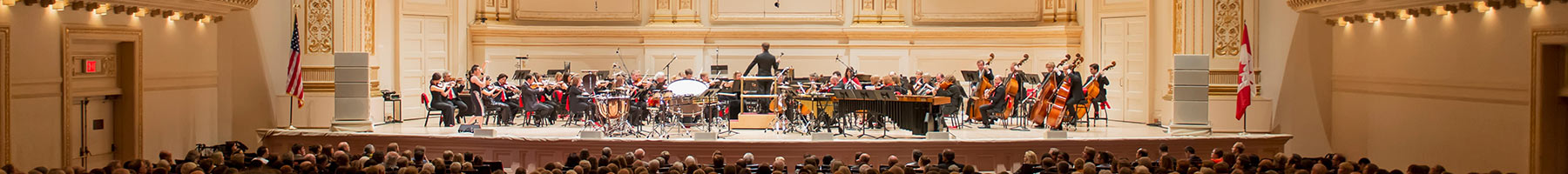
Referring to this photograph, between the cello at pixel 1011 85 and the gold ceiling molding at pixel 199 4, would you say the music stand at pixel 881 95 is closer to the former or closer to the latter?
the cello at pixel 1011 85

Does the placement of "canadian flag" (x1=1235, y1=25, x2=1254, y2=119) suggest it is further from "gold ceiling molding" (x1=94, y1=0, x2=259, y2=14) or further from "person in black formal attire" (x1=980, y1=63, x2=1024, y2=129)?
"gold ceiling molding" (x1=94, y1=0, x2=259, y2=14)

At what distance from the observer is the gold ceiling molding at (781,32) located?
19.1 m

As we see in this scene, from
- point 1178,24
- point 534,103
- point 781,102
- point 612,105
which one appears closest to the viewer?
point 612,105

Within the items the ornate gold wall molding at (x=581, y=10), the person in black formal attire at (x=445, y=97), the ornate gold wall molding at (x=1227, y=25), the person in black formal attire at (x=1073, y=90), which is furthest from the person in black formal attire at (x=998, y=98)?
the ornate gold wall molding at (x=581, y=10)

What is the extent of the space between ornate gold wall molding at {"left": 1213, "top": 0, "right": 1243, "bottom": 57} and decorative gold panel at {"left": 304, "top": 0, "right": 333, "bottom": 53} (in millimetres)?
8273

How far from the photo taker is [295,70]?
587 inches

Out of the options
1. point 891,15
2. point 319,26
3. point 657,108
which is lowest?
point 657,108

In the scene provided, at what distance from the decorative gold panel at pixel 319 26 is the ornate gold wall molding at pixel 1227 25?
8.27m

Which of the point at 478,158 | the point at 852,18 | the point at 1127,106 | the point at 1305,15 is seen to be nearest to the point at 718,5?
the point at 852,18

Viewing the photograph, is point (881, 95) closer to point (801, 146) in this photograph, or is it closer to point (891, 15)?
point (801, 146)

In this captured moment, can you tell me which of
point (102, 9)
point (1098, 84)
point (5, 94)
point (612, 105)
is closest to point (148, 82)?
point (102, 9)

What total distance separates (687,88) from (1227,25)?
4.99 metres

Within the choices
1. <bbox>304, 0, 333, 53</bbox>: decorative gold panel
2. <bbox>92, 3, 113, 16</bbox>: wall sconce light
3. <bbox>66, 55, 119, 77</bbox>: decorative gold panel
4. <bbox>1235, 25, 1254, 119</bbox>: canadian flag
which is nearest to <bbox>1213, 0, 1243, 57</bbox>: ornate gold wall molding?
<bbox>1235, 25, 1254, 119</bbox>: canadian flag

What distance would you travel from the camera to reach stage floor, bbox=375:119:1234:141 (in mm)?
14359
